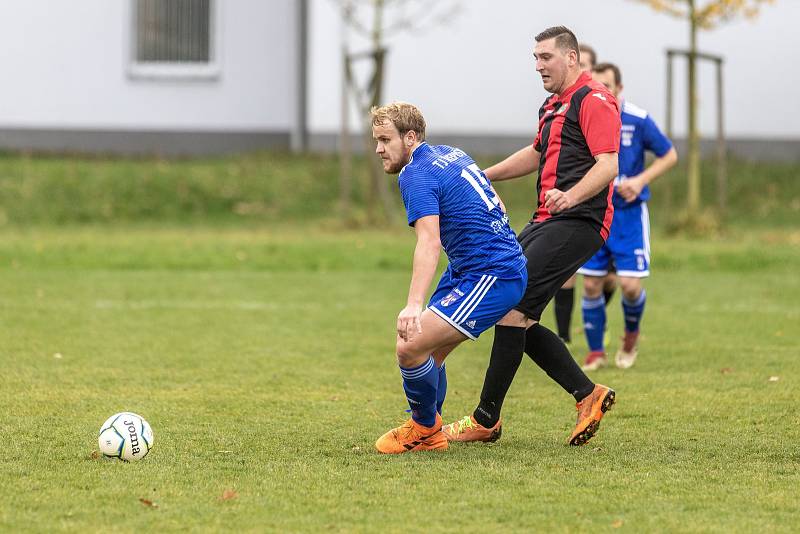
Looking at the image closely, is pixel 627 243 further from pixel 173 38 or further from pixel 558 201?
pixel 173 38

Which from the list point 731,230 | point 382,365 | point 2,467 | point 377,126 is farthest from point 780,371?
point 731,230

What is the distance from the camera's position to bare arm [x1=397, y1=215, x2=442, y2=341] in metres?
5.66

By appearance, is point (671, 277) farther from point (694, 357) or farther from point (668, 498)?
point (668, 498)

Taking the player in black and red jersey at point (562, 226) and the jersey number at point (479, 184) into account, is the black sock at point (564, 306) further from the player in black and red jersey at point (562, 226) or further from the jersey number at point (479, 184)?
the jersey number at point (479, 184)

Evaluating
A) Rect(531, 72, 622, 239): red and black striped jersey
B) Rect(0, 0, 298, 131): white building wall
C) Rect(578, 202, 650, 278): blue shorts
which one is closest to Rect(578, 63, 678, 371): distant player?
Rect(578, 202, 650, 278): blue shorts

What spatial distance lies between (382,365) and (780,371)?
2716 mm

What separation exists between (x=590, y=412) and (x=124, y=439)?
222 centimetres

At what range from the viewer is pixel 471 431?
641 centimetres

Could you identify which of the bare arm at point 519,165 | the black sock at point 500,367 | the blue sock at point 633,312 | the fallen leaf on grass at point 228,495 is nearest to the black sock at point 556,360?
the black sock at point 500,367

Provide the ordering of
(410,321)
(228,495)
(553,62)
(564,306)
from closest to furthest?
(228,495) < (410,321) < (553,62) < (564,306)

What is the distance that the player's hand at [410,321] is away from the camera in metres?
5.66

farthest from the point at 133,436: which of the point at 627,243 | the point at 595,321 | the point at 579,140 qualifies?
the point at 627,243

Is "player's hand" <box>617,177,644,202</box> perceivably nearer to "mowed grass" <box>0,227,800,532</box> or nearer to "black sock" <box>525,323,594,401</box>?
"mowed grass" <box>0,227,800,532</box>

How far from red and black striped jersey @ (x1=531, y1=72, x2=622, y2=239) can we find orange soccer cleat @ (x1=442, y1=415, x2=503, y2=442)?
1.09 m
